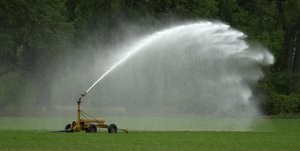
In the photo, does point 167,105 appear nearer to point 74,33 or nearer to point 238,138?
point 74,33

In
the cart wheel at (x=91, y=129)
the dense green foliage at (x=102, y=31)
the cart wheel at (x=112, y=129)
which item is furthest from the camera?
the dense green foliage at (x=102, y=31)

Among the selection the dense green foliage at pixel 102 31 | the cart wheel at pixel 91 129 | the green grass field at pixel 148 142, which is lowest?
the green grass field at pixel 148 142

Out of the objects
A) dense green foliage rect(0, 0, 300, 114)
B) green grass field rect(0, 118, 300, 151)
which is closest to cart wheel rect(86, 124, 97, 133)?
green grass field rect(0, 118, 300, 151)

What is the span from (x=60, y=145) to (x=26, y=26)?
39143mm

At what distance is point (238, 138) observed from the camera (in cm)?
3189

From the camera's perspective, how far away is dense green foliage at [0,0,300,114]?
6556 centimetres

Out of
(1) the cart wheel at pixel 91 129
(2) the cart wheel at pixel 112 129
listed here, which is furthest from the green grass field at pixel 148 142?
(2) the cart wheel at pixel 112 129

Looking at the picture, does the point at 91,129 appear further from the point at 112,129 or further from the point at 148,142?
the point at 148,142

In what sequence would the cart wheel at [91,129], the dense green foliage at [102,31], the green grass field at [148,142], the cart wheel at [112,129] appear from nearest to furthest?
the green grass field at [148,142], the cart wheel at [91,129], the cart wheel at [112,129], the dense green foliage at [102,31]

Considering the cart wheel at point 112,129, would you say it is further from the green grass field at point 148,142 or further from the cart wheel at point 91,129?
the green grass field at point 148,142

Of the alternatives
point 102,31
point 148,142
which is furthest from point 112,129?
point 102,31

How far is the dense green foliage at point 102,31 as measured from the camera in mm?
65562

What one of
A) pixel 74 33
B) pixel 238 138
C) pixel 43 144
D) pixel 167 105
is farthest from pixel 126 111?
pixel 43 144

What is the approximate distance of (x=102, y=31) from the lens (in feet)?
238
